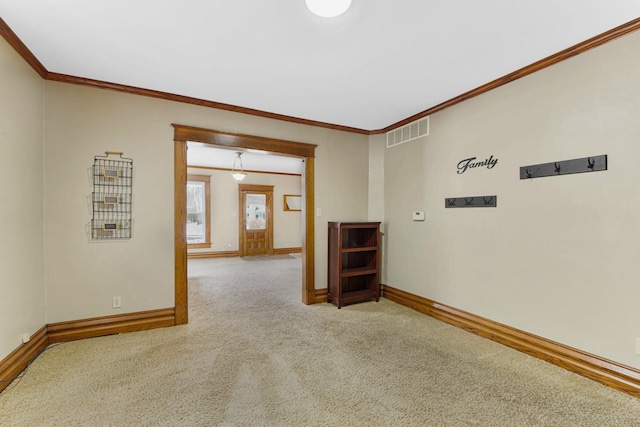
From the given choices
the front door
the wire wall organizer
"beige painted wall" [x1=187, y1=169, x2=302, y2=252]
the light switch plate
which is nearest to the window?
"beige painted wall" [x1=187, y1=169, x2=302, y2=252]

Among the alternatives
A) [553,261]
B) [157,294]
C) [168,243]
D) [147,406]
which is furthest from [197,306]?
[553,261]

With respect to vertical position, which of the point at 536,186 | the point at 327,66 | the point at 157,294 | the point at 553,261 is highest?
the point at 327,66

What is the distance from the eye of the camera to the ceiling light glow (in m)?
1.67

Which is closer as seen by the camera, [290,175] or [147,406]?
[147,406]

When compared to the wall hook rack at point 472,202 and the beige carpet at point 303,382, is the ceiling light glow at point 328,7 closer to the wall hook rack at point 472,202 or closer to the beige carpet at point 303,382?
the wall hook rack at point 472,202

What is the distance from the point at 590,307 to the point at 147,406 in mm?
3209

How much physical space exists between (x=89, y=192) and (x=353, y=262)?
3.25 meters

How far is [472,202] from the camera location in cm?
296

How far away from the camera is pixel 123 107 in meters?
2.88

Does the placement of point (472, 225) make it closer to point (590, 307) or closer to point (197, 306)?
point (590, 307)

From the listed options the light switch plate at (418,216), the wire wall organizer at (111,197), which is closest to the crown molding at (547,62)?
the light switch plate at (418,216)

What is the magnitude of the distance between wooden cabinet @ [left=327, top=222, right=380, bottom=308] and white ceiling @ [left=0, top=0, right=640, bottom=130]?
1824mm

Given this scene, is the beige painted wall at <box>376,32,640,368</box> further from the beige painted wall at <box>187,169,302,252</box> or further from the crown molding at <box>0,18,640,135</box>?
the beige painted wall at <box>187,169,302,252</box>

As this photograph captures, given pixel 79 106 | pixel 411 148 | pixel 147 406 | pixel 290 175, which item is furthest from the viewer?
pixel 290 175
